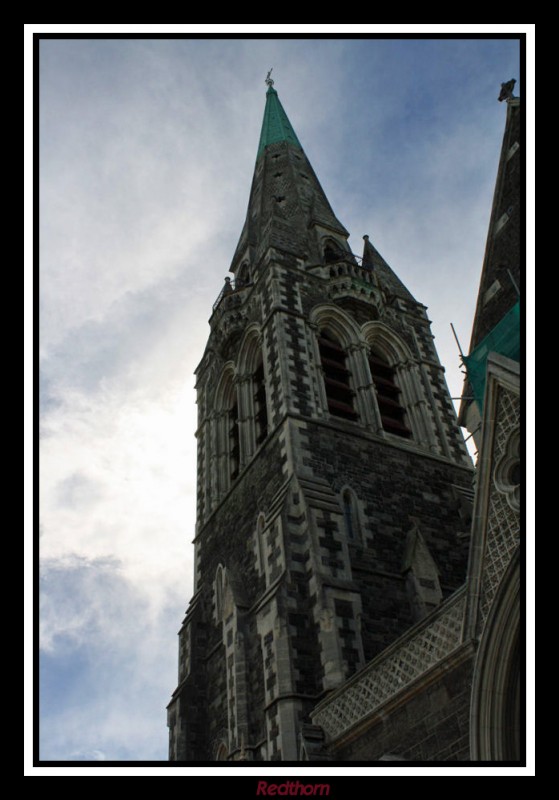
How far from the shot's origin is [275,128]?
1783 inches

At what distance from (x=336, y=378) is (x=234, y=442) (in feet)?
14.8

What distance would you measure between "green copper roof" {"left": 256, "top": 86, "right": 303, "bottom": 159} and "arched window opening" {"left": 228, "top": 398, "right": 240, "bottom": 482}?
20.0 m

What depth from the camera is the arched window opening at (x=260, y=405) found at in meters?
26.0

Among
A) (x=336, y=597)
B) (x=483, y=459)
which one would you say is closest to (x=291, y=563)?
(x=336, y=597)

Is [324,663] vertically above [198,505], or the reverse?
[198,505]

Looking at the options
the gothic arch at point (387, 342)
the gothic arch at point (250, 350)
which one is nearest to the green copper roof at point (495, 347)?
the gothic arch at point (387, 342)

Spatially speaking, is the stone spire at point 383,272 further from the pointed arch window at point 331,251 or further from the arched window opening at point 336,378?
the arched window opening at point 336,378

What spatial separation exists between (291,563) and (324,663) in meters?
2.58

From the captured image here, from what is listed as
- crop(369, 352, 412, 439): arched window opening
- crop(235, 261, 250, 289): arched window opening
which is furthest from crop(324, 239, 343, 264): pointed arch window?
crop(369, 352, 412, 439): arched window opening

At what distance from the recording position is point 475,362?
15867 mm

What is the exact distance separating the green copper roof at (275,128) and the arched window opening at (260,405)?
65.8 feet
